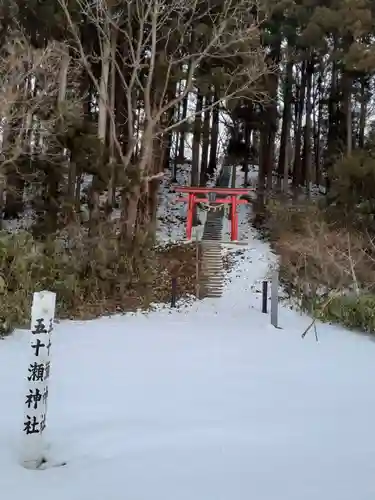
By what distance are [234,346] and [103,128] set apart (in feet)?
28.5

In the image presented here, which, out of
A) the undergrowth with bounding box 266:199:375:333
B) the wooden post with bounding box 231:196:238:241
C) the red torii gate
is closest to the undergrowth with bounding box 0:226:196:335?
the undergrowth with bounding box 266:199:375:333

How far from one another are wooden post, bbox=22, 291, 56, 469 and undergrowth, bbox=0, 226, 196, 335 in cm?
440

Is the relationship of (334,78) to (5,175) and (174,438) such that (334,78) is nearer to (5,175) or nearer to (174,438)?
(5,175)

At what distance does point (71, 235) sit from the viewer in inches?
449

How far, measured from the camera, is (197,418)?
4.11 m

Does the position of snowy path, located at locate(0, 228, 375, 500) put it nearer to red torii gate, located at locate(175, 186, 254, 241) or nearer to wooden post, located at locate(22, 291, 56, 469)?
wooden post, located at locate(22, 291, 56, 469)

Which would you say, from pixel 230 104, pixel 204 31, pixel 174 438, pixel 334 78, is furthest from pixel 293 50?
pixel 174 438

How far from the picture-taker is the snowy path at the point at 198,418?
2.91 meters

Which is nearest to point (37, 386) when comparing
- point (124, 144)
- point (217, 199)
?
point (124, 144)

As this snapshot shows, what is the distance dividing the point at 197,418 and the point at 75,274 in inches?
273

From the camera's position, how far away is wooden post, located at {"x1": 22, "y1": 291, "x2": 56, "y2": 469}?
3.11 meters

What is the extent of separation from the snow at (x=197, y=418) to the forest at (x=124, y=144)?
7.45 ft

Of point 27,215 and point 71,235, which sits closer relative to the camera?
point 71,235

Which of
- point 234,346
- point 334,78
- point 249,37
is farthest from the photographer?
point 334,78
